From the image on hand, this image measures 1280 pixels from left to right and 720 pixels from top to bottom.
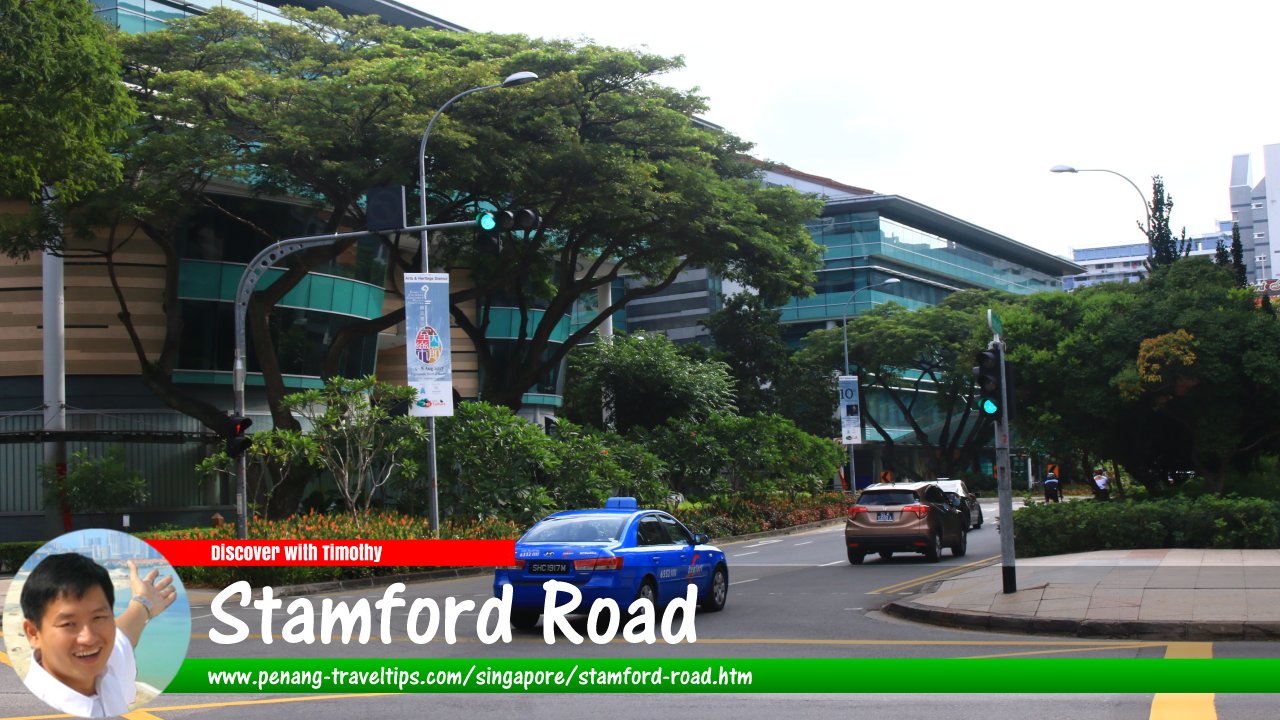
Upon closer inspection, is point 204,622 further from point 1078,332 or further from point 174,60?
point 174,60

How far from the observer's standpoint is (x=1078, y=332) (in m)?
25.0

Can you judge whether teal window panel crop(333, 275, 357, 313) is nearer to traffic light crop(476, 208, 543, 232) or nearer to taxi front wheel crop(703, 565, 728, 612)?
traffic light crop(476, 208, 543, 232)

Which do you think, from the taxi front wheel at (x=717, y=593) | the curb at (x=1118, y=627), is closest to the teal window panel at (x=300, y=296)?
the taxi front wheel at (x=717, y=593)

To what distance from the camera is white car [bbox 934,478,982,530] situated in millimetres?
32438

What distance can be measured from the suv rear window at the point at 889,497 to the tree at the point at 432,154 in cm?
1191

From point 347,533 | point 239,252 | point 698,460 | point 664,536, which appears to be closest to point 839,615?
point 664,536

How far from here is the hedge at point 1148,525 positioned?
2139 cm

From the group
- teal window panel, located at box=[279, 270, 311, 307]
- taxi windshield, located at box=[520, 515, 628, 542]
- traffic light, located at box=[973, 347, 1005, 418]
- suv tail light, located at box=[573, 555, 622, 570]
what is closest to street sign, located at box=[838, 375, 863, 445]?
teal window panel, located at box=[279, 270, 311, 307]

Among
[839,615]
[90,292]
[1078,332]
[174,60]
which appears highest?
[174,60]

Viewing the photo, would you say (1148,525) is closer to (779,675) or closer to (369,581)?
(369,581)

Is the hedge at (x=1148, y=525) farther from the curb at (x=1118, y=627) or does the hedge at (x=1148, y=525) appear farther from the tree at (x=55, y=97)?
the tree at (x=55, y=97)

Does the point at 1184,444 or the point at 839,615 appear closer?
the point at 839,615

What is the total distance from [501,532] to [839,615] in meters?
13.0

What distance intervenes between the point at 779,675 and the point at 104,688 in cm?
765
